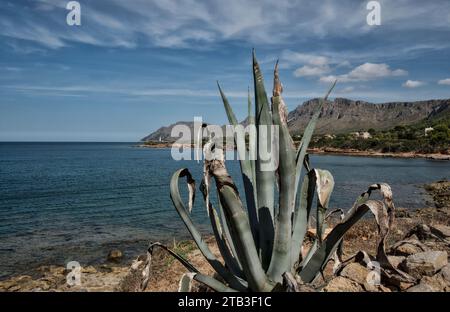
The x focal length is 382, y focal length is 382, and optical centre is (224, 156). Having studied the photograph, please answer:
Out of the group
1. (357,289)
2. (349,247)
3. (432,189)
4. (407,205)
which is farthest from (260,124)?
(432,189)

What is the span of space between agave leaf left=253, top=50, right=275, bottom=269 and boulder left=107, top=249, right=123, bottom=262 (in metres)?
9.06

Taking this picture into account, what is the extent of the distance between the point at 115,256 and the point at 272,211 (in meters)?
9.33

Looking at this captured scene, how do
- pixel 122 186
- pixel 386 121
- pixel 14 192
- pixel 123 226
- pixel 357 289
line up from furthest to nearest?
pixel 386 121 < pixel 122 186 < pixel 14 192 < pixel 123 226 < pixel 357 289

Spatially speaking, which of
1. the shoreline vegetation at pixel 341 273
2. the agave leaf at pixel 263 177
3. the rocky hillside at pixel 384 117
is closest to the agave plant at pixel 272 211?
the agave leaf at pixel 263 177

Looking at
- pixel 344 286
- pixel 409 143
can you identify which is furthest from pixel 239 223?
pixel 409 143

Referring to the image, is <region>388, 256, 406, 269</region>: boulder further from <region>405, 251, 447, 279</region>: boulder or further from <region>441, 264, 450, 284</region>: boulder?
<region>441, 264, 450, 284</region>: boulder

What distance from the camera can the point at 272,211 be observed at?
3445 mm

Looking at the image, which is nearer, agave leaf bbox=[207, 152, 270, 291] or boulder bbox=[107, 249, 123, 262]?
agave leaf bbox=[207, 152, 270, 291]

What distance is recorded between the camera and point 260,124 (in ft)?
10.3

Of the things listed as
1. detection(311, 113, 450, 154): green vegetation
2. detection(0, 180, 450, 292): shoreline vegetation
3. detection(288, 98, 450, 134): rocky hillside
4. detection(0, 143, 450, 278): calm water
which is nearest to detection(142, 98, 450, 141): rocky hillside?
detection(288, 98, 450, 134): rocky hillside

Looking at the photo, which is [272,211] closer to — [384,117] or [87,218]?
[87,218]

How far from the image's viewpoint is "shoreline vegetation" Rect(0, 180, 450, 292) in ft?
15.6
